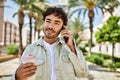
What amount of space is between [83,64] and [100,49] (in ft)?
172

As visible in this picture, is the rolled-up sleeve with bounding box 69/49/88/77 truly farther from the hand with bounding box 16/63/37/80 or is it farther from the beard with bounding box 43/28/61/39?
the hand with bounding box 16/63/37/80

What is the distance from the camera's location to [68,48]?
2451mm

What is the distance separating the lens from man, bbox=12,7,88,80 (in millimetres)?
2402

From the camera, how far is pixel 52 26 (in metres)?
2.48

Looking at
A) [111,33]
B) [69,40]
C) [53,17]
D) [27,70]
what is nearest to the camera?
[27,70]

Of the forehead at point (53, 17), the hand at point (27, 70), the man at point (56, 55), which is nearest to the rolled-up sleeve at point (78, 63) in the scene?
the man at point (56, 55)

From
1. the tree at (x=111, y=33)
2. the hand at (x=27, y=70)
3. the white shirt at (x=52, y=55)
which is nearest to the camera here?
the hand at (x=27, y=70)

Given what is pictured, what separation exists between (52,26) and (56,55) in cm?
24

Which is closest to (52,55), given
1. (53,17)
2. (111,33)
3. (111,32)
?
(53,17)

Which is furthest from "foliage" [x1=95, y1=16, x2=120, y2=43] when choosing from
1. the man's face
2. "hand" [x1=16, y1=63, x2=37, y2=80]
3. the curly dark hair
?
"hand" [x1=16, y1=63, x2=37, y2=80]

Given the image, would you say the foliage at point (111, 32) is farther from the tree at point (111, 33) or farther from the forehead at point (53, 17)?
the forehead at point (53, 17)

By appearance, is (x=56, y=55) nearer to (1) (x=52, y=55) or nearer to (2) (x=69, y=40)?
(1) (x=52, y=55)

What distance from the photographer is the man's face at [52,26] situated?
2.47m

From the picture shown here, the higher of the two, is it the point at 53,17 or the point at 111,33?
the point at 53,17
